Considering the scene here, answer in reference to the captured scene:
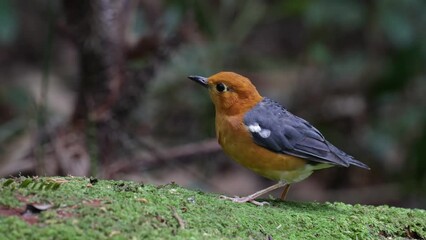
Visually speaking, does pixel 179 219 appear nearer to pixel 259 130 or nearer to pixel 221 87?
pixel 259 130

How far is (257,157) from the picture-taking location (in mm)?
4625

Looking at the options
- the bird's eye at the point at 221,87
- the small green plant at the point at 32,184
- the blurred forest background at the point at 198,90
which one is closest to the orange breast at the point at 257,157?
the bird's eye at the point at 221,87

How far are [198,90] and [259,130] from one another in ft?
15.0

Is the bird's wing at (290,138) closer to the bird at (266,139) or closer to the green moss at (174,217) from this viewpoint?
the bird at (266,139)

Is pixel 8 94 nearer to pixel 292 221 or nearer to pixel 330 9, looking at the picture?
pixel 330 9

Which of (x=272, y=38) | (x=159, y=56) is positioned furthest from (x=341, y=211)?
(x=272, y=38)

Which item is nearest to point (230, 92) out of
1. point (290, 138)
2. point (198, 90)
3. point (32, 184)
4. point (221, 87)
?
point (221, 87)

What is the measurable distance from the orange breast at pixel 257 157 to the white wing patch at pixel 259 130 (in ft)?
0.13

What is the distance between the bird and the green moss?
0.94 feet

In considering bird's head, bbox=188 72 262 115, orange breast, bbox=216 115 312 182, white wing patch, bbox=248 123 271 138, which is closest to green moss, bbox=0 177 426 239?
orange breast, bbox=216 115 312 182

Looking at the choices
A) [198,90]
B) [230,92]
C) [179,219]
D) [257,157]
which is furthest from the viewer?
[198,90]

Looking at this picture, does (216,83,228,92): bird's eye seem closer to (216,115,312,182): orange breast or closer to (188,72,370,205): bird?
(188,72,370,205): bird

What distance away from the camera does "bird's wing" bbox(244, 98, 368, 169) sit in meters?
4.64

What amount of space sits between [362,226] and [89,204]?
1501 mm
